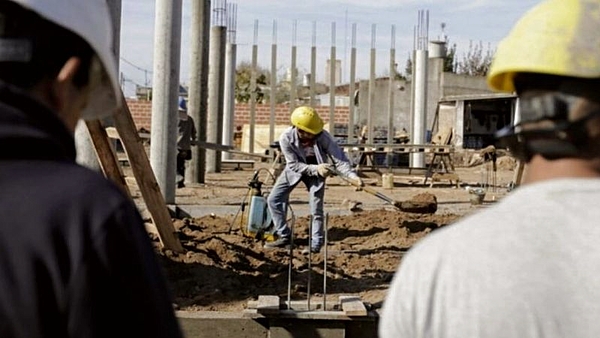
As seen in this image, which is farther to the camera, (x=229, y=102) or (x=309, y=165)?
(x=229, y=102)

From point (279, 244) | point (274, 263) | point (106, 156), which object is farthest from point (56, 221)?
point (279, 244)

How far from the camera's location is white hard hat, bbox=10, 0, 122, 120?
2.03 metres

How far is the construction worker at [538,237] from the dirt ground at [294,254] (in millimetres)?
6123

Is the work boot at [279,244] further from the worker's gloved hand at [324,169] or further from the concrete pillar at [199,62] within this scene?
the concrete pillar at [199,62]

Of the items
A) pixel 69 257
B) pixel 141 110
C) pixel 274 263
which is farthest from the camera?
pixel 141 110

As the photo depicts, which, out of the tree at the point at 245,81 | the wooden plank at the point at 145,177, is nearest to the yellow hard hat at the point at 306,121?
the wooden plank at the point at 145,177

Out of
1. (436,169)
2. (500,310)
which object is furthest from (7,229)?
(436,169)

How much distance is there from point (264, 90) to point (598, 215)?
47155 millimetres

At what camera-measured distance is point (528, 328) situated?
76.0 inches

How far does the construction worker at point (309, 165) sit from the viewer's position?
11.8 meters

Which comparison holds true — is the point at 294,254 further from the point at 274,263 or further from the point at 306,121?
the point at 306,121

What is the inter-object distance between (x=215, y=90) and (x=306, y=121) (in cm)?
1285

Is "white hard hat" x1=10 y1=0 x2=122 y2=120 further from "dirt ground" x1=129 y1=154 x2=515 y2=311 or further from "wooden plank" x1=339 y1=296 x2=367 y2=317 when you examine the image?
"dirt ground" x1=129 y1=154 x2=515 y2=311

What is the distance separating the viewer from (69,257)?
181 centimetres
